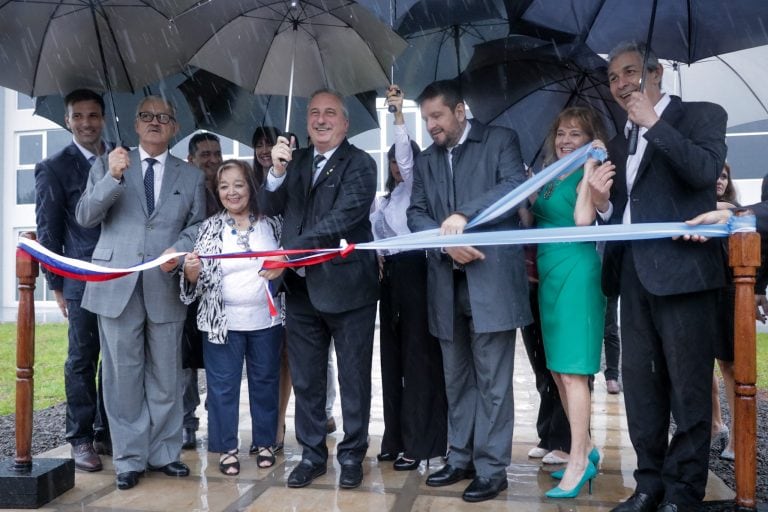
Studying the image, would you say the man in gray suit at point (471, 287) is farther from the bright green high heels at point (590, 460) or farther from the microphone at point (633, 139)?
the microphone at point (633, 139)

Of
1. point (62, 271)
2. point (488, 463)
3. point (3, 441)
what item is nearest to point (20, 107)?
point (3, 441)

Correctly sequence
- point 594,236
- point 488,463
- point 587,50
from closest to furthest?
point 594,236 → point 488,463 → point 587,50

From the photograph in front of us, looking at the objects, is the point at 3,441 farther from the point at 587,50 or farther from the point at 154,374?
the point at 587,50

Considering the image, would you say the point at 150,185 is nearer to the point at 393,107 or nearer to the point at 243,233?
the point at 243,233

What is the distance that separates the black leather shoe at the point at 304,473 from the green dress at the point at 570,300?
142cm

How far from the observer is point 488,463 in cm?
360

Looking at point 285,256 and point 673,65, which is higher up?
point 673,65

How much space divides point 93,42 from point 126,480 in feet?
8.65

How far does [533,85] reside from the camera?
15.5ft

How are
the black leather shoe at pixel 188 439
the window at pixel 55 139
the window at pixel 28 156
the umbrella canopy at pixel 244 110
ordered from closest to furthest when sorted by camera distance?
the black leather shoe at pixel 188 439, the umbrella canopy at pixel 244 110, the window at pixel 55 139, the window at pixel 28 156

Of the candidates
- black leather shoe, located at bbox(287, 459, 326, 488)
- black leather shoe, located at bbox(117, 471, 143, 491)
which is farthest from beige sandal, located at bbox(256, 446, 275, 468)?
black leather shoe, located at bbox(117, 471, 143, 491)

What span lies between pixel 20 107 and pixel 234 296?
2100 centimetres

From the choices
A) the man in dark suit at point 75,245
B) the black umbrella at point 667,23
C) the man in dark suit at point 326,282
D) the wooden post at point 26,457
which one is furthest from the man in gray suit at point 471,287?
the man in dark suit at point 75,245

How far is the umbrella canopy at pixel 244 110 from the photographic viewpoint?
213 inches
